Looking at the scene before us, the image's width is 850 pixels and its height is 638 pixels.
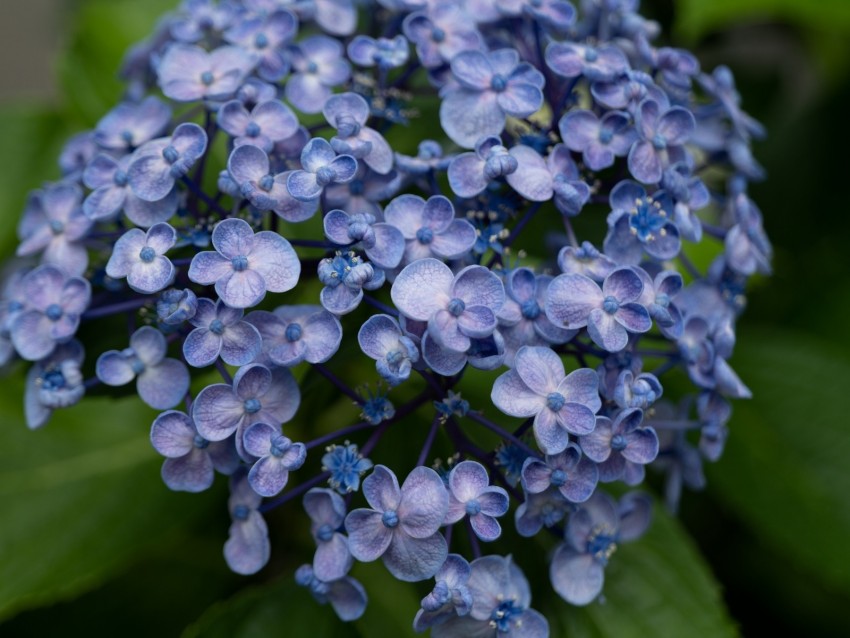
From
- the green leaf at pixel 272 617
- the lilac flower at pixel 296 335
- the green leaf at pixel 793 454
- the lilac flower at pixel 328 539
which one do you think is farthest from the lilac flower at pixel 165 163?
the green leaf at pixel 793 454

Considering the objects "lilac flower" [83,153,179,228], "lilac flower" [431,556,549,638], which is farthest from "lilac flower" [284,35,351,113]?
"lilac flower" [431,556,549,638]

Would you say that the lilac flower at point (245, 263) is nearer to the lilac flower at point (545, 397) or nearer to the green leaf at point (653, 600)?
the lilac flower at point (545, 397)

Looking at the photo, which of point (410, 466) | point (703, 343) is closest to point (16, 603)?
point (410, 466)

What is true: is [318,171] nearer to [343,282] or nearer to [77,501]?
[343,282]

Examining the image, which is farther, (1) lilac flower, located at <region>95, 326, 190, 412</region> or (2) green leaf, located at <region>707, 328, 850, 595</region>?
(2) green leaf, located at <region>707, 328, 850, 595</region>

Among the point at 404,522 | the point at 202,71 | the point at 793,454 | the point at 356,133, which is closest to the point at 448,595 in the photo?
the point at 404,522

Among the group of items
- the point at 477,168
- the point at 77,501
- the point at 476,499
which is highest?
the point at 477,168

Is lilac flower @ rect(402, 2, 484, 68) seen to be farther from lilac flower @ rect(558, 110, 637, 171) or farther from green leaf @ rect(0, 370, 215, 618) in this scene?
green leaf @ rect(0, 370, 215, 618)
